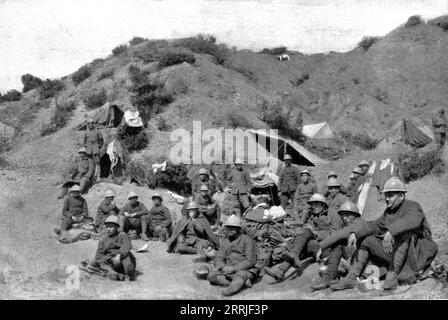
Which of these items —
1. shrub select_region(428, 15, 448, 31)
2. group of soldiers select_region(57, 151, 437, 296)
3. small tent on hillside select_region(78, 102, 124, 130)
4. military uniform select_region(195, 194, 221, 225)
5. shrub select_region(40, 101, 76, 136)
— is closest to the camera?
group of soldiers select_region(57, 151, 437, 296)

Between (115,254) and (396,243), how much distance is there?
169 inches

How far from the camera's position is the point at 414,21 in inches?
1677

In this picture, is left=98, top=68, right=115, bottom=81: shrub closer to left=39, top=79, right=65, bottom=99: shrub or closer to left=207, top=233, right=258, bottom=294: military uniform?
left=39, top=79, right=65, bottom=99: shrub

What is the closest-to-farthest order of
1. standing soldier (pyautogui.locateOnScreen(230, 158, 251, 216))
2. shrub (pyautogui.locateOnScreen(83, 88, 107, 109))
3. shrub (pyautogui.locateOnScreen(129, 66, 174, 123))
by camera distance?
standing soldier (pyautogui.locateOnScreen(230, 158, 251, 216)), shrub (pyautogui.locateOnScreen(129, 66, 174, 123)), shrub (pyautogui.locateOnScreen(83, 88, 107, 109))

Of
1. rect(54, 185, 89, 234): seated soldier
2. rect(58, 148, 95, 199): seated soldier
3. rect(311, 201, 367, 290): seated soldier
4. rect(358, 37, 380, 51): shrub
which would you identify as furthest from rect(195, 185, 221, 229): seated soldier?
rect(358, 37, 380, 51): shrub

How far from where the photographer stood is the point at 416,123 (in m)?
21.4

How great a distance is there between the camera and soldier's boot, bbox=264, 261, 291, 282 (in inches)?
354

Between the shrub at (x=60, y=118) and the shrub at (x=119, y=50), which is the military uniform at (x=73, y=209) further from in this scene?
the shrub at (x=119, y=50)

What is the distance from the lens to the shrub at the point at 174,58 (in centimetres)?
2748

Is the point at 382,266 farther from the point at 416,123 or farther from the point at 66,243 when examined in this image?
the point at 416,123

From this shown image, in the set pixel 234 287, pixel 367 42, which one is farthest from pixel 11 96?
pixel 234 287

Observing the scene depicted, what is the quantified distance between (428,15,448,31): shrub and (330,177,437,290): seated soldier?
122 feet
